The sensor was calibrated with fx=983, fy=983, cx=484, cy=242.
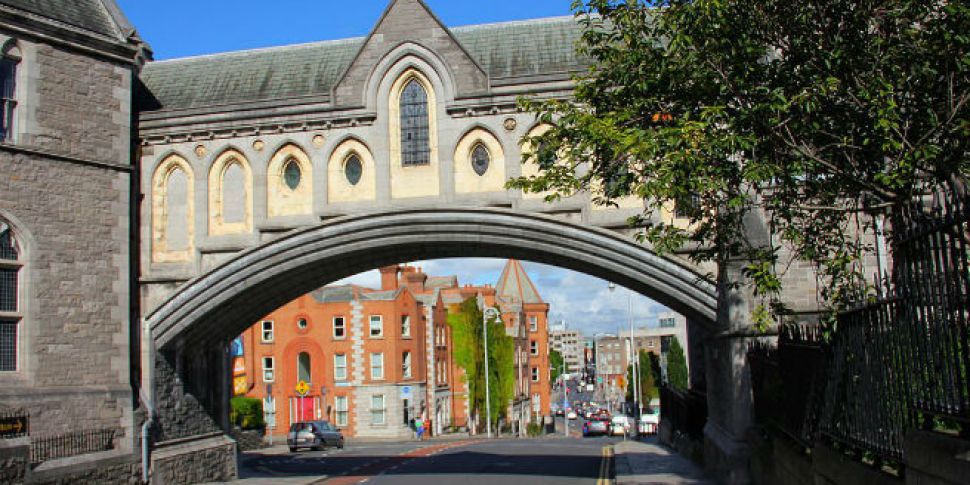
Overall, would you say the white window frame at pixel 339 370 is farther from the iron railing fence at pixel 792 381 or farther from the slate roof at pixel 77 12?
the iron railing fence at pixel 792 381

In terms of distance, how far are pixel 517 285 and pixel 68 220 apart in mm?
77330

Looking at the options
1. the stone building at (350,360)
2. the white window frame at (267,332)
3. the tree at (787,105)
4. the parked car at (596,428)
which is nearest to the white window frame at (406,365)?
the stone building at (350,360)

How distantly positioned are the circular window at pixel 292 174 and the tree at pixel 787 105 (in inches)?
400

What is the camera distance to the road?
20.7 meters

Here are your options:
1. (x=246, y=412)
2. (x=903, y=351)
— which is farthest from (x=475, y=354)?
(x=903, y=351)

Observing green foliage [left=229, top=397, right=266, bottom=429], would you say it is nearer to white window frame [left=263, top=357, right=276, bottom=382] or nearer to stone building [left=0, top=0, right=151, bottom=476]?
white window frame [left=263, top=357, right=276, bottom=382]

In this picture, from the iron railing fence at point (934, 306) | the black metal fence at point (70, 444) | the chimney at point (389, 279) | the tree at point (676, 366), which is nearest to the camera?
Answer: the iron railing fence at point (934, 306)

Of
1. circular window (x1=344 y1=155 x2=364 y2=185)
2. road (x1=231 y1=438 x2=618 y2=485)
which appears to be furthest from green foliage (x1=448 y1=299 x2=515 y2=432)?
circular window (x1=344 y1=155 x2=364 y2=185)

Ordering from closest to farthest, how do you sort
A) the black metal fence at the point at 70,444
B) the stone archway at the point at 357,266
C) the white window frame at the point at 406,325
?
the black metal fence at the point at 70,444
the stone archway at the point at 357,266
the white window frame at the point at 406,325

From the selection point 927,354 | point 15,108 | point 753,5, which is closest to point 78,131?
point 15,108

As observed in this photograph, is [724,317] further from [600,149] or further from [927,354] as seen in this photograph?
[927,354]

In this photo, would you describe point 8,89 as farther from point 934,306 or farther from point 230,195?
point 934,306

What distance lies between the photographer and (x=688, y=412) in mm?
23750

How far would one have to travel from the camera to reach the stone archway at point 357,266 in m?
17.6
